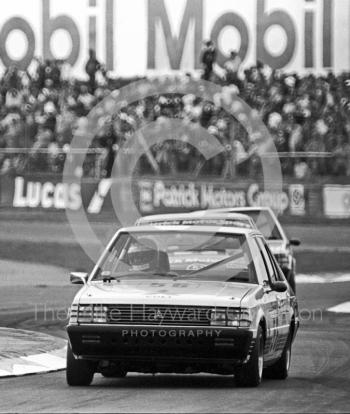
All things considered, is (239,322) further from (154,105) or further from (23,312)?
(154,105)

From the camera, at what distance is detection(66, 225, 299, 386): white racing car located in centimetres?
970

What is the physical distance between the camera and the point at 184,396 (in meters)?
9.48

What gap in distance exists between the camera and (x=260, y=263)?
11.0m

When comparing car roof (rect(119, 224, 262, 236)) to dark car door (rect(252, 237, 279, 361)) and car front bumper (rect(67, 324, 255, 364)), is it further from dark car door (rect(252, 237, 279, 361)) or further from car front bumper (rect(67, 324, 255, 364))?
car front bumper (rect(67, 324, 255, 364))

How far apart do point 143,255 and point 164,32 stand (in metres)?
38.4

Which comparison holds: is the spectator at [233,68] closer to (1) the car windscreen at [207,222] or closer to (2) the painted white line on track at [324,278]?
(2) the painted white line on track at [324,278]

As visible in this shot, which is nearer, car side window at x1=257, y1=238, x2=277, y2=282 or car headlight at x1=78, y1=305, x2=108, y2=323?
car headlight at x1=78, y1=305, x2=108, y2=323

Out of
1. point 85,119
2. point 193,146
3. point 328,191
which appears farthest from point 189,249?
point 85,119

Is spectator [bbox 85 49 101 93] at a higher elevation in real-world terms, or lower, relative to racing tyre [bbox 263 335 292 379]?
higher

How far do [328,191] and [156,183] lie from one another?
206 inches

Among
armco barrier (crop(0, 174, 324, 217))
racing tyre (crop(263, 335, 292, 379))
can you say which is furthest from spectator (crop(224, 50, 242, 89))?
racing tyre (crop(263, 335, 292, 379))

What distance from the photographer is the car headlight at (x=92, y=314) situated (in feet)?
32.3

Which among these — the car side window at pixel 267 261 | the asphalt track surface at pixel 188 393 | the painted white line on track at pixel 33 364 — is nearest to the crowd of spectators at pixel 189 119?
the painted white line on track at pixel 33 364

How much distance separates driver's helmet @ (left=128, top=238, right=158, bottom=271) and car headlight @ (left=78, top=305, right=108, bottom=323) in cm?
96
